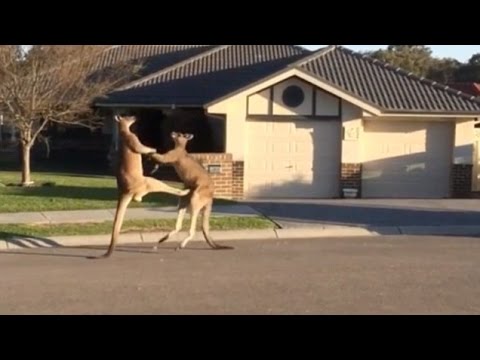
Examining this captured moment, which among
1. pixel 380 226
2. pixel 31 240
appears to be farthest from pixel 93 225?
pixel 380 226

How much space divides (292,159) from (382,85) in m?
3.98

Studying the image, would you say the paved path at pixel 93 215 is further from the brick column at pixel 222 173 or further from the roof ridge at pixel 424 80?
the roof ridge at pixel 424 80

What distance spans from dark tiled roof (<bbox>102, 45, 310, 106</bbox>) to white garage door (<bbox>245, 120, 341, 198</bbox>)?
3520mm

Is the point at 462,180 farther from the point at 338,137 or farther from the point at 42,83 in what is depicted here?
the point at 42,83

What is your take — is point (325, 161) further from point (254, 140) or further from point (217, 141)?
point (217, 141)

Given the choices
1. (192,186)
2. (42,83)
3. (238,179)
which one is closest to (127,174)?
(192,186)

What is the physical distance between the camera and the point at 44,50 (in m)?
19.5

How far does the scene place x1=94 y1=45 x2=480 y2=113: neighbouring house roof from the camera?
22.3 m

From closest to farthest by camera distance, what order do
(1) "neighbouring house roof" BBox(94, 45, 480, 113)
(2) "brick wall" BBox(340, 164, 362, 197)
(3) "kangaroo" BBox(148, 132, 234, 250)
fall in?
(3) "kangaroo" BBox(148, 132, 234, 250)
(2) "brick wall" BBox(340, 164, 362, 197)
(1) "neighbouring house roof" BBox(94, 45, 480, 113)

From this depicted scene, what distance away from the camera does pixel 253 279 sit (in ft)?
32.3

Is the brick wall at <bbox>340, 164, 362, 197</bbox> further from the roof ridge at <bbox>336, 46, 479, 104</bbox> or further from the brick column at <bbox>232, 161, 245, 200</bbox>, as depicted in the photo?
the roof ridge at <bbox>336, 46, 479, 104</bbox>

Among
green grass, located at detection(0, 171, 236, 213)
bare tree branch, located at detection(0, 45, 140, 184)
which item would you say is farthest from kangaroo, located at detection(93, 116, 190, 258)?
bare tree branch, located at detection(0, 45, 140, 184)

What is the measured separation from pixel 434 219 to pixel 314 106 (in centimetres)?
643

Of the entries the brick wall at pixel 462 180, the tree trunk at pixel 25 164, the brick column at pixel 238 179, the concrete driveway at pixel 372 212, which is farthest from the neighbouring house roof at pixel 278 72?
the tree trunk at pixel 25 164
